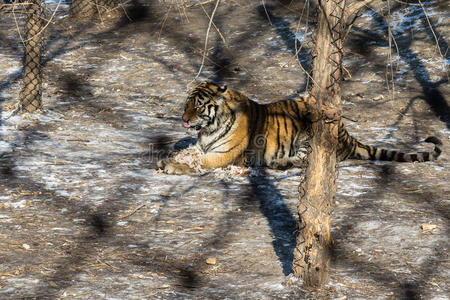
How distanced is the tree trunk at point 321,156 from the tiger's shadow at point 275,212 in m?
0.21

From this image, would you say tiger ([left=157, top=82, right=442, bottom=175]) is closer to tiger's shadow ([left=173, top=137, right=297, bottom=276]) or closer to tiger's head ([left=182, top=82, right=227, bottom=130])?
tiger's head ([left=182, top=82, right=227, bottom=130])

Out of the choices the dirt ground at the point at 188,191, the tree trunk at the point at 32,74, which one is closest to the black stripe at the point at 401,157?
the dirt ground at the point at 188,191

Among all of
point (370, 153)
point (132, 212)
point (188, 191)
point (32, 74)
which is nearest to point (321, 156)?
point (132, 212)

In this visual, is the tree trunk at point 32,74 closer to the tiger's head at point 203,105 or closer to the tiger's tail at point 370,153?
the tiger's head at point 203,105

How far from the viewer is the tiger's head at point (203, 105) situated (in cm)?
702

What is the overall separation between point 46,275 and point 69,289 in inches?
11.7

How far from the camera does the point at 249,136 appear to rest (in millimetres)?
7250

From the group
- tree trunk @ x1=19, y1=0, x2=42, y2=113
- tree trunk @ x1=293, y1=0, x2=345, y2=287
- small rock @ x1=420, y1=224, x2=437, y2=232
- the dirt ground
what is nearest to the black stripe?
the dirt ground

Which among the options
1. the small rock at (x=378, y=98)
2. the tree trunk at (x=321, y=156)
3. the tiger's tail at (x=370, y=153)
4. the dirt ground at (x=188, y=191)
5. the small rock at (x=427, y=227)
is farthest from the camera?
the small rock at (x=378, y=98)

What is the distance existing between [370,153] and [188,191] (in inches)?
97.9

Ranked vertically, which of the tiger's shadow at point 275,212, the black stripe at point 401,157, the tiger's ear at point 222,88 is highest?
the tiger's ear at point 222,88

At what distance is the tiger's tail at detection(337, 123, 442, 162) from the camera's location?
24.1ft

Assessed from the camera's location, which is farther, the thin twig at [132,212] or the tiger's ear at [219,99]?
the tiger's ear at [219,99]

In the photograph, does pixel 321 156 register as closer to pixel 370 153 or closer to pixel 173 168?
pixel 173 168
